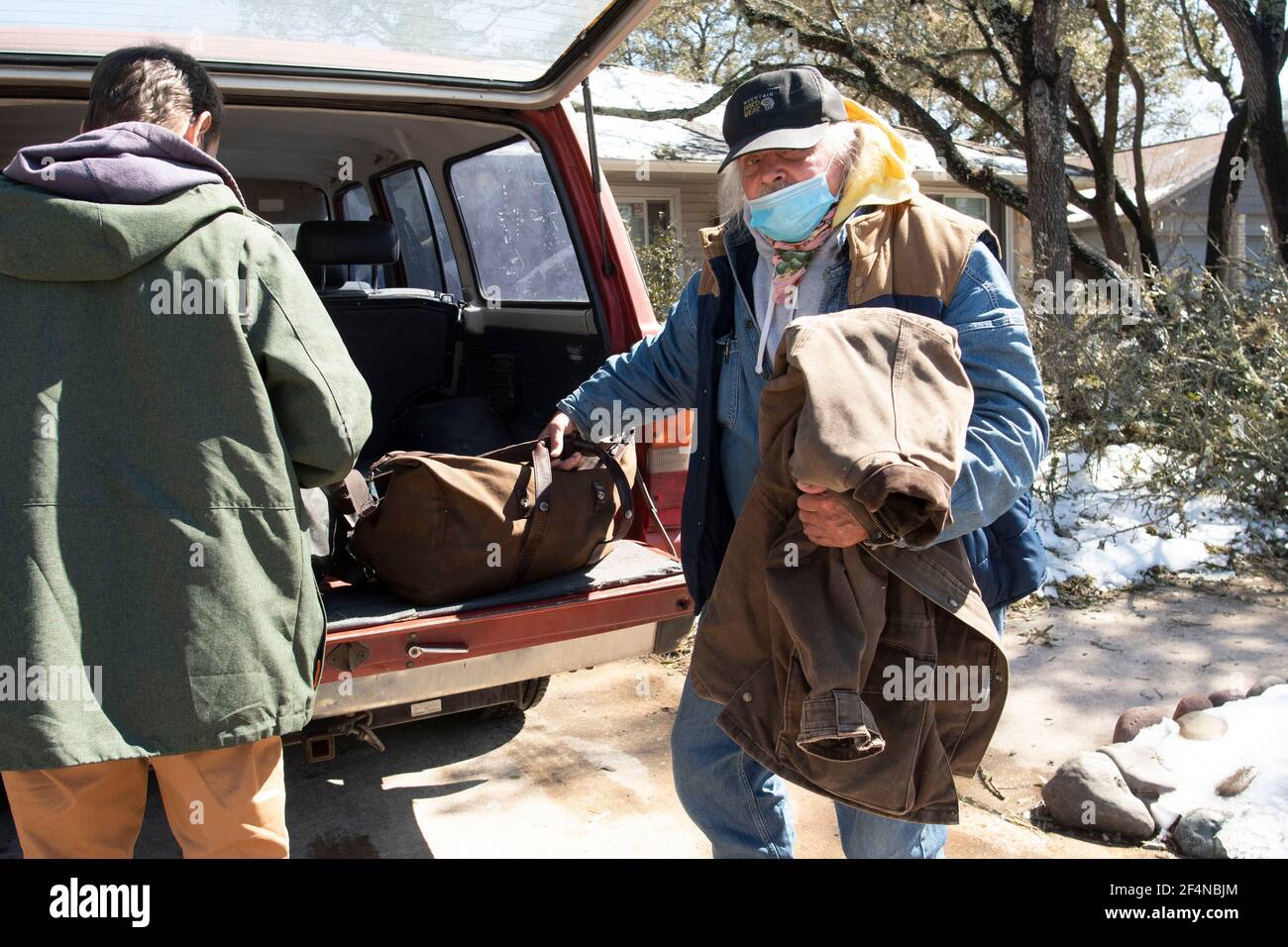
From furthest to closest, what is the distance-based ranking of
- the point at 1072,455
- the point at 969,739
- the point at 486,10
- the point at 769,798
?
the point at 1072,455, the point at 486,10, the point at 769,798, the point at 969,739

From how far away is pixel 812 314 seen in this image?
224cm

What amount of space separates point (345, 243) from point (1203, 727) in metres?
3.42

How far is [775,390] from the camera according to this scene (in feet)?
6.41

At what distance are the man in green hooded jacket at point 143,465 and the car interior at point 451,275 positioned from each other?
5.34 ft

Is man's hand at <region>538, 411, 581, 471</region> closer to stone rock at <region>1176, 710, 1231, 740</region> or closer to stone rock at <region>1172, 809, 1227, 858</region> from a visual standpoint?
stone rock at <region>1172, 809, 1227, 858</region>

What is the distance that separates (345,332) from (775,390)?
108 inches

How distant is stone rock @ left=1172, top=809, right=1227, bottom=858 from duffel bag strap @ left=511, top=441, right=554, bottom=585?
75.6 inches

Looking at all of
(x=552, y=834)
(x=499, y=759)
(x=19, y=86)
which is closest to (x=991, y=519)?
(x=552, y=834)

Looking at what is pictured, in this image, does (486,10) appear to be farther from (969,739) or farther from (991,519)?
(969,739)

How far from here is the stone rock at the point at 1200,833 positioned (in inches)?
120

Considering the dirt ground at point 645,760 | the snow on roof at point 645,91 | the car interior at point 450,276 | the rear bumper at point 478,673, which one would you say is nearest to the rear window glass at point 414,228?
the car interior at point 450,276

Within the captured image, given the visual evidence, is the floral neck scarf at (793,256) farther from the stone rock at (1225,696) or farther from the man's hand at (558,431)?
the stone rock at (1225,696)

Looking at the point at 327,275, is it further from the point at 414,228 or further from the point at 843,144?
the point at 843,144

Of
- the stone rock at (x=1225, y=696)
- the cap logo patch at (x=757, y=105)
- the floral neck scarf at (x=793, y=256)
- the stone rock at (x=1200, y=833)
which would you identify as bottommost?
the stone rock at (x=1200, y=833)
